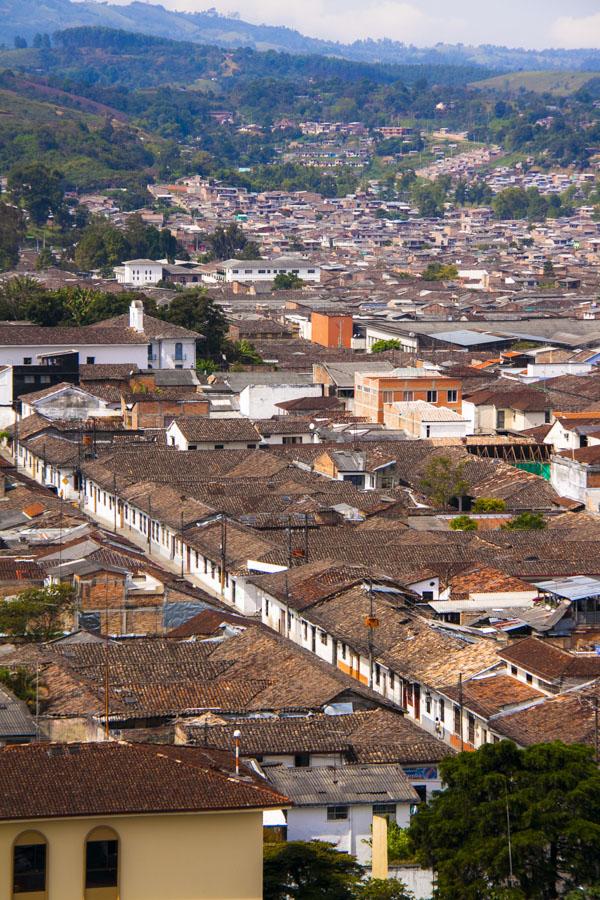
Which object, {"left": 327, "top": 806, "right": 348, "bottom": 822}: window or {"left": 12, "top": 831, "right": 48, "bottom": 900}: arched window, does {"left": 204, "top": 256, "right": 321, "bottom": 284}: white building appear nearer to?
{"left": 327, "top": 806, "right": 348, "bottom": 822}: window

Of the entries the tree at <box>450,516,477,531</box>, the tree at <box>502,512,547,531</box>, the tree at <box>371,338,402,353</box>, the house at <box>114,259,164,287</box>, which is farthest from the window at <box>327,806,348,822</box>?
the house at <box>114,259,164,287</box>

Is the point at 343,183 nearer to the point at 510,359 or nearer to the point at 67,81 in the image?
the point at 67,81

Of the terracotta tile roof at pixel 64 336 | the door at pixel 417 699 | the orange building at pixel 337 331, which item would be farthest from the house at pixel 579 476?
the orange building at pixel 337 331

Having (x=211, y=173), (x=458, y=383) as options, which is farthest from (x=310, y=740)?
(x=211, y=173)

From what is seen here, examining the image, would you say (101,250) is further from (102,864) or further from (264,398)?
(102,864)

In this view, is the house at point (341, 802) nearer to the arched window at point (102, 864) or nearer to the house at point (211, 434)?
the arched window at point (102, 864)

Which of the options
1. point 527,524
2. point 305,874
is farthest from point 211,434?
point 305,874
